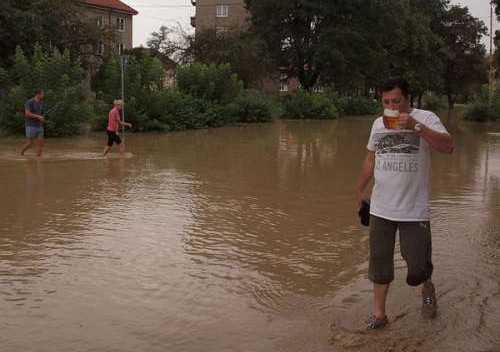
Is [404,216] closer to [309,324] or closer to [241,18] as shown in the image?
[309,324]

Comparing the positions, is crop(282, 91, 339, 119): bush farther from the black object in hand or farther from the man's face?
the man's face

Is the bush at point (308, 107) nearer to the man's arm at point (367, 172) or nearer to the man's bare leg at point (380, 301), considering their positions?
the man's arm at point (367, 172)

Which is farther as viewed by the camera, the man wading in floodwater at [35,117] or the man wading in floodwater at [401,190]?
the man wading in floodwater at [35,117]

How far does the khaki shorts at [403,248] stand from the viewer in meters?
4.40

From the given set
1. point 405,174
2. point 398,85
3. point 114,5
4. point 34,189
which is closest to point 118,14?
point 114,5

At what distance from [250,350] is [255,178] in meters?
8.33

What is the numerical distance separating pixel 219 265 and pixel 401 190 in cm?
244

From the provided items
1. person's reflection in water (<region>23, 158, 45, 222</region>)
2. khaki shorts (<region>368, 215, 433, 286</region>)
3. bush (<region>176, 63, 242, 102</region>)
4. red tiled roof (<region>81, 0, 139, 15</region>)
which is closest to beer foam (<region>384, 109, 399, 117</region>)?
khaki shorts (<region>368, 215, 433, 286</region>)

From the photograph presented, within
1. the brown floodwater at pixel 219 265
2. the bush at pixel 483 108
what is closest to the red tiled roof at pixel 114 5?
the bush at pixel 483 108

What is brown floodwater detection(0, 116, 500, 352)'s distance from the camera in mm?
4523

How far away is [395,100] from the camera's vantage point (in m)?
4.38

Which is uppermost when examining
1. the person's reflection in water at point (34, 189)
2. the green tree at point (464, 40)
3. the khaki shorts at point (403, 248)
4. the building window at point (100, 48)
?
the green tree at point (464, 40)

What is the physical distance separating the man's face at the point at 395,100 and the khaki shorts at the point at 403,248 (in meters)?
0.80

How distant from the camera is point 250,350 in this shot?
4.27 meters
